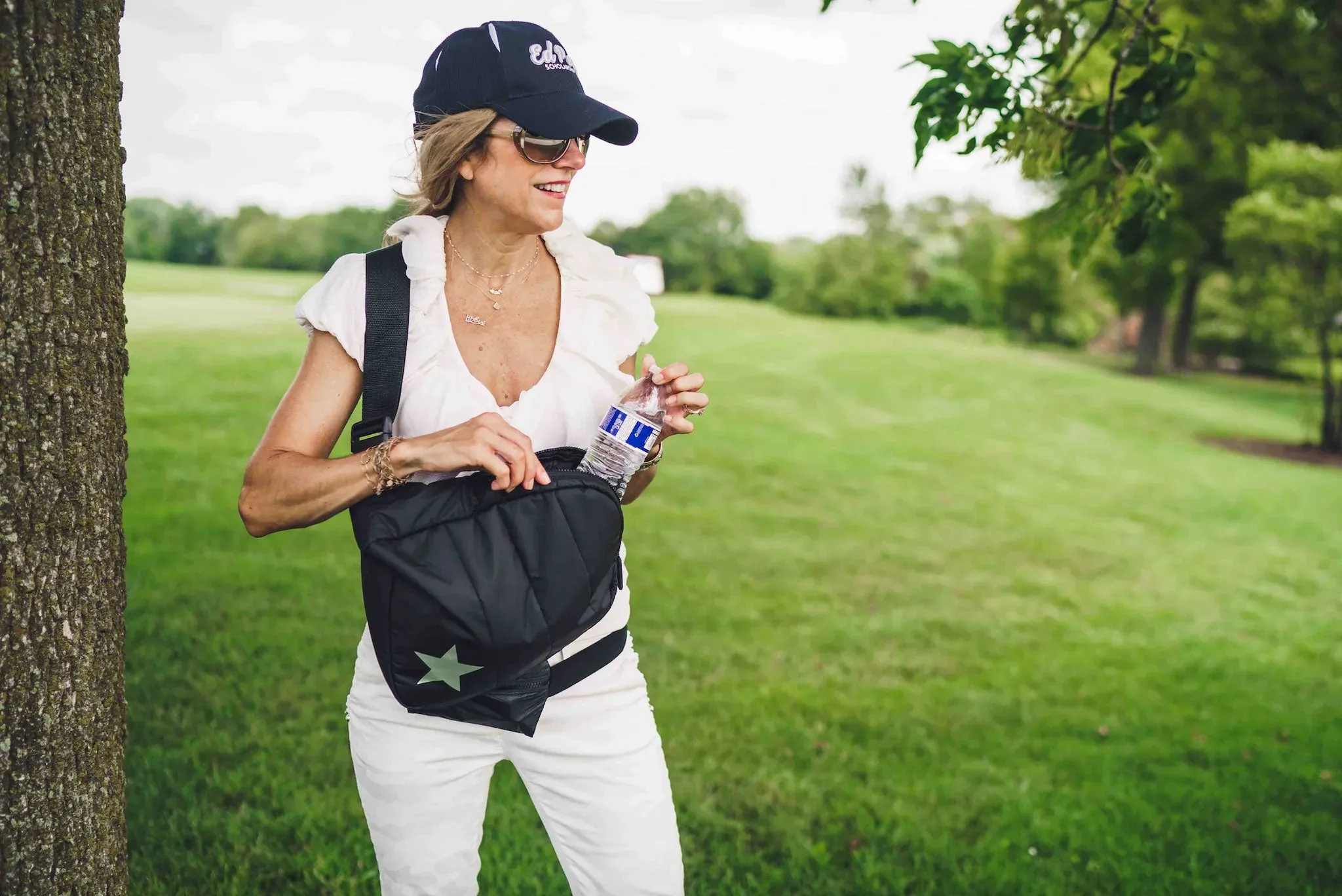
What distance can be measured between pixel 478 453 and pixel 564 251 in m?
0.75

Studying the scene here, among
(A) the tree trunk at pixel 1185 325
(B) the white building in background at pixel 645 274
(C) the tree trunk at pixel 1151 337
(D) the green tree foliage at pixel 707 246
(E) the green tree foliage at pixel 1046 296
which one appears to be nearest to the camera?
(B) the white building in background at pixel 645 274

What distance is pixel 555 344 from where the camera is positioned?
2354 mm

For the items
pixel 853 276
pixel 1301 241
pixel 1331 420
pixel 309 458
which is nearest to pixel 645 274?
pixel 309 458

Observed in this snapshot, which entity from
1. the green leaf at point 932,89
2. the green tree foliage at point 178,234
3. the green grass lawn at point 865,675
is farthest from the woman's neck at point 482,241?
the green tree foliage at point 178,234

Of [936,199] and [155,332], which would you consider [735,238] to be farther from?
[155,332]

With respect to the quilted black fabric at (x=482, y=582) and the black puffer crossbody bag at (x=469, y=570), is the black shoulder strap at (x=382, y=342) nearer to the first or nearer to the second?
the black puffer crossbody bag at (x=469, y=570)

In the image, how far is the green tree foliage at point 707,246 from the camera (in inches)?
2151

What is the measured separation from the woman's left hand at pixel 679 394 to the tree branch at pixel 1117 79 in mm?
1885

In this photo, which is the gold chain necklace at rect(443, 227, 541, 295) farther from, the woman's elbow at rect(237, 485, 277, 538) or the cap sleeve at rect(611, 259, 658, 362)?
the woman's elbow at rect(237, 485, 277, 538)

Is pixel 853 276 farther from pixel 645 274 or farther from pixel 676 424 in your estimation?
pixel 676 424

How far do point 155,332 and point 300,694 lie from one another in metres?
16.1

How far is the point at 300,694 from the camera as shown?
17.0ft

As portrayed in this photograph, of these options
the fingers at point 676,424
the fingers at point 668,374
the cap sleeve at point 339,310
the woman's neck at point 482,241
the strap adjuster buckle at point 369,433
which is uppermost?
the woman's neck at point 482,241

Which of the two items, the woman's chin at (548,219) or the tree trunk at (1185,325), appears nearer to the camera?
the woman's chin at (548,219)
